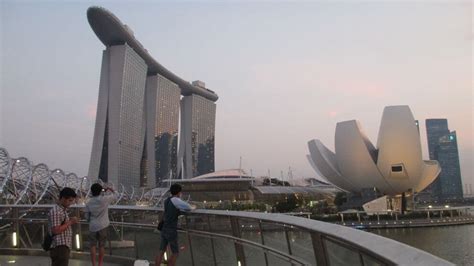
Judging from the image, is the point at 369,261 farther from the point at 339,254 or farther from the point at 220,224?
the point at 220,224

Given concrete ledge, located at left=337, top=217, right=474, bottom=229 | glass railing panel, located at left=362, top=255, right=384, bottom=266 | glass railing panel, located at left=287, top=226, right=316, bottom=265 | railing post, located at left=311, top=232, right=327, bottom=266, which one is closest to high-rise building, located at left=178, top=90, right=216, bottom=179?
concrete ledge, located at left=337, top=217, right=474, bottom=229

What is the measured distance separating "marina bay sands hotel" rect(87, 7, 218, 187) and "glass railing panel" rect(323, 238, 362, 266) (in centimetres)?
8404

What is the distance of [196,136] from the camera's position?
13012cm

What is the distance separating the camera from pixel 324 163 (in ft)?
183

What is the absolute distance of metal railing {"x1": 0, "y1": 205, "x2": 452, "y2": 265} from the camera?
1993 millimetres

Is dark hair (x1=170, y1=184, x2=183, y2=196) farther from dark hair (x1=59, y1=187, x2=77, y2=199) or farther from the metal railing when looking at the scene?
dark hair (x1=59, y1=187, x2=77, y2=199)

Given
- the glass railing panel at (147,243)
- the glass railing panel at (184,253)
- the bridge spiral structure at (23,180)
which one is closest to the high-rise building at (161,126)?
the bridge spiral structure at (23,180)

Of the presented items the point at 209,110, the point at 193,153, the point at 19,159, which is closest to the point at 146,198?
the point at 19,159

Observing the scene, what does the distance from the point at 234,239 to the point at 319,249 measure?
6.17 ft

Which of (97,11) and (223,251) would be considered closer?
(223,251)

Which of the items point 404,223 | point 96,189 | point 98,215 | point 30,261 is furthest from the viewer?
point 404,223

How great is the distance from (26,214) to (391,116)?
4660cm

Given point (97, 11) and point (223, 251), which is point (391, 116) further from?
point (97, 11)

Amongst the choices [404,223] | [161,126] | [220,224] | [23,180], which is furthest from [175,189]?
[161,126]
